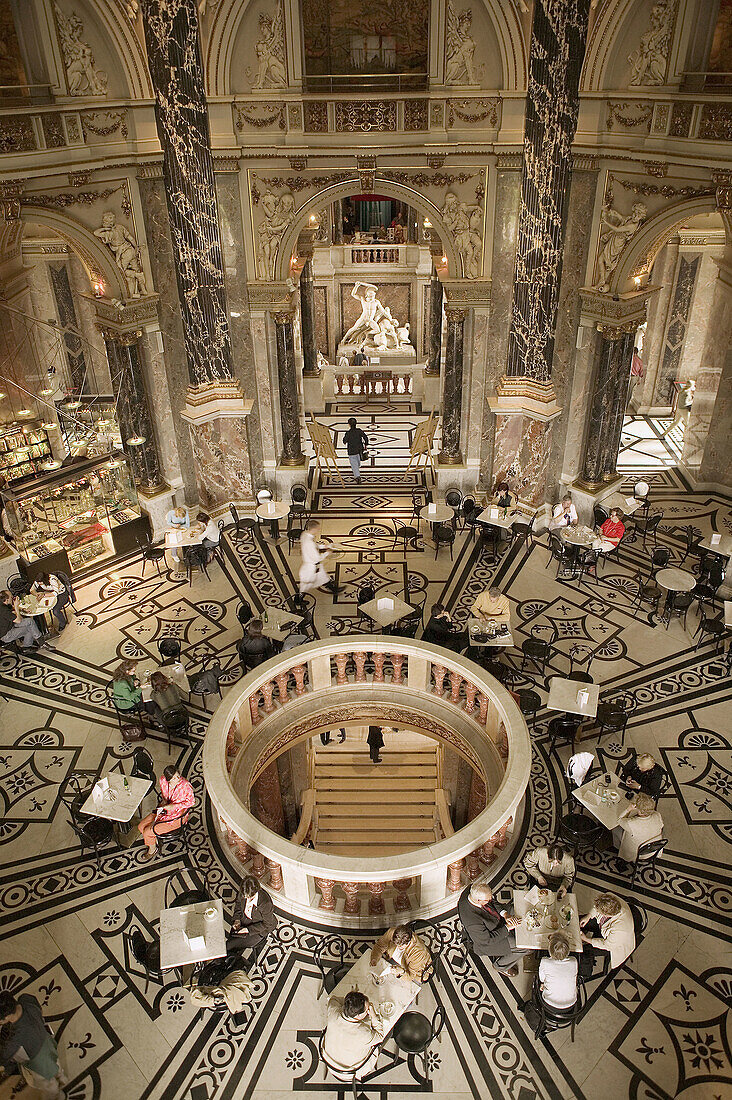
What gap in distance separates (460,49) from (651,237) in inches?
152

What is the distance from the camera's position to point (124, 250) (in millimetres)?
12773

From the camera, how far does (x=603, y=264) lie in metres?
12.8

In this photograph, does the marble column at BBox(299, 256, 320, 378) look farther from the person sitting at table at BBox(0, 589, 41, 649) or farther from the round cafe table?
the round cafe table

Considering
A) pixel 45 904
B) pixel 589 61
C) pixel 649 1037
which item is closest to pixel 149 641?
pixel 45 904

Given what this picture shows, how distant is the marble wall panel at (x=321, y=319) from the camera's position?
2012 centimetres

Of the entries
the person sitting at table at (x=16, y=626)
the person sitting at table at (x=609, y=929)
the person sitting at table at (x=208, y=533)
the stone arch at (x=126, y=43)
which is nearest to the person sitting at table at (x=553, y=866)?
the person sitting at table at (x=609, y=929)

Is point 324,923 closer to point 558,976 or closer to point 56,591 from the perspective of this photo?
point 558,976

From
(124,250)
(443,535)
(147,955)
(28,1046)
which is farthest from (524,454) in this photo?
(28,1046)

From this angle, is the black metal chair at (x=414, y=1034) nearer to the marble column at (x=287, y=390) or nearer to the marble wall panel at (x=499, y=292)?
the marble wall panel at (x=499, y=292)

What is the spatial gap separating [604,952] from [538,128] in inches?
426

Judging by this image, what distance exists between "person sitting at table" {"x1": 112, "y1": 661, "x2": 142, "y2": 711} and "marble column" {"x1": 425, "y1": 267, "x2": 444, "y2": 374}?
11.7 metres

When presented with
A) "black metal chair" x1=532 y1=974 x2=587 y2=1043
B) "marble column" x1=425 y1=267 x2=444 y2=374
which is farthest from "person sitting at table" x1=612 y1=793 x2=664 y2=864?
"marble column" x1=425 y1=267 x2=444 y2=374

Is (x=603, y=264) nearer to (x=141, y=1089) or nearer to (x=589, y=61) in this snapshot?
(x=589, y=61)

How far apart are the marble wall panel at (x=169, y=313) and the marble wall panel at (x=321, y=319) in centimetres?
675
